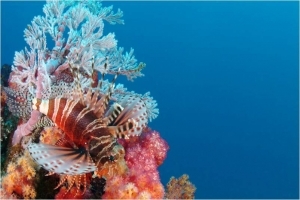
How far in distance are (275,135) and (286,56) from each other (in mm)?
A: 28673

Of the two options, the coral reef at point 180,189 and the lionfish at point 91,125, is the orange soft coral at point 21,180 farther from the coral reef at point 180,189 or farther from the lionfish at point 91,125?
the coral reef at point 180,189

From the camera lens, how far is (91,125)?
3.08 m

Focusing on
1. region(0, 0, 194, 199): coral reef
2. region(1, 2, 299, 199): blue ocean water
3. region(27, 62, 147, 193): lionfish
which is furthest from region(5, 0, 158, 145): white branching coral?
region(1, 2, 299, 199): blue ocean water

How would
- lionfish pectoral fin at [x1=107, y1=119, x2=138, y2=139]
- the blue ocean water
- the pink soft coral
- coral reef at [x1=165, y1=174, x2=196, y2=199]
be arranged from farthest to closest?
1. the blue ocean water
2. coral reef at [x1=165, y1=174, x2=196, y2=199]
3. the pink soft coral
4. lionfish pectoral fin at [x1=107, y1=119, x2=138, y2=139]

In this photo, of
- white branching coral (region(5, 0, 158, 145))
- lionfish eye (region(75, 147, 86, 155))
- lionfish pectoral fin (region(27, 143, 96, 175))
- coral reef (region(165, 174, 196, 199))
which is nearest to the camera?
lionfish pectoral fin (region(27, 143, 96, 175))

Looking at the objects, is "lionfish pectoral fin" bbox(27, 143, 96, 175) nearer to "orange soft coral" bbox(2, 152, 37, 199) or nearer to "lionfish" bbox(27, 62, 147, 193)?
"lionfish" bbox(27, 62, 147, 193)

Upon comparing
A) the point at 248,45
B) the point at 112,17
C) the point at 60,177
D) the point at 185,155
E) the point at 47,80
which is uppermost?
the point at 248,45

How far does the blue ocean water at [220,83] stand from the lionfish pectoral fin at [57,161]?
38.1 metres

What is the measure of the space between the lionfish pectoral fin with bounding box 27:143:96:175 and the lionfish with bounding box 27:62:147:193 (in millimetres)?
11

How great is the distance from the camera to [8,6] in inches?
2960

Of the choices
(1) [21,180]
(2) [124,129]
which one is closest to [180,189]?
(2) [124,129]

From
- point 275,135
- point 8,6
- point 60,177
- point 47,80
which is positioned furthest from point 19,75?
point 8,6

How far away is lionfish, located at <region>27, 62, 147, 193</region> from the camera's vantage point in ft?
9.62

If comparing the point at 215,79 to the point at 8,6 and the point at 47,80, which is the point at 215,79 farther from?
the point at 47,80
